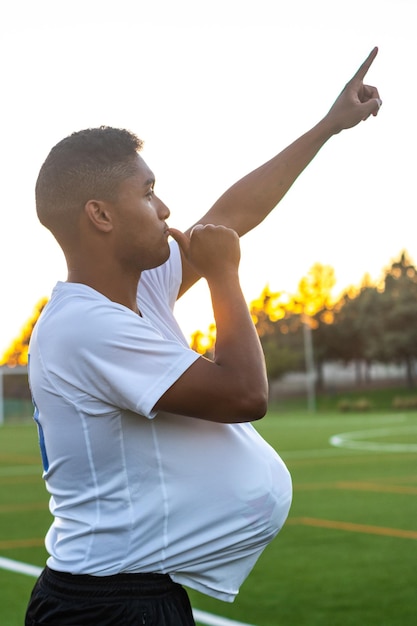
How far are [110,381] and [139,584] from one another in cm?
51

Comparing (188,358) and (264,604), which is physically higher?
(188,358)

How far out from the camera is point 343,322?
8981 cm

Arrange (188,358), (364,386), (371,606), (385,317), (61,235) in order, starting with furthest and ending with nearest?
(364,386), (385,317), (371,606), (61,235), (188,358)

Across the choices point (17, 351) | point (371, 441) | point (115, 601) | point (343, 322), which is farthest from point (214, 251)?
point (17, 351)

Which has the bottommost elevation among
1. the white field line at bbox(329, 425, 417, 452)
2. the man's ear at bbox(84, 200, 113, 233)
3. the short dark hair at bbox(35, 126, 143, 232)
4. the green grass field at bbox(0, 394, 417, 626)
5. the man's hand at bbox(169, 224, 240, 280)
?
the white field line at bbox(329, 425, 417, 452)

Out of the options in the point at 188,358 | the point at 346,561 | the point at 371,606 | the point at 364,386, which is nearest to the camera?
the point at 188,358

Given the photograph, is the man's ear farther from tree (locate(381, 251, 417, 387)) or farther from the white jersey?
tree (locate(381, 251, 417, 387))

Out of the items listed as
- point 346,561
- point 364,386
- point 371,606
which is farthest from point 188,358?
point 364,386

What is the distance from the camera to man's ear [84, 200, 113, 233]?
2.54 metres

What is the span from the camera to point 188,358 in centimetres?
241

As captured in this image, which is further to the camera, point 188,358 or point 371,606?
point 371,606

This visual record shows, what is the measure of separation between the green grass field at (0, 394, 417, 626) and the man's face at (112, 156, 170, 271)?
485 cm

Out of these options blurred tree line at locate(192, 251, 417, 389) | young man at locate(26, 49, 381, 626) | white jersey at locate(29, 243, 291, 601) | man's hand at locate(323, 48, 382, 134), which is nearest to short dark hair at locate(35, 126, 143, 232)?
young man at locate(26, 49, 381, 626)

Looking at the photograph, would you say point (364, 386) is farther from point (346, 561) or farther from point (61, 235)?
point (61, 235)
